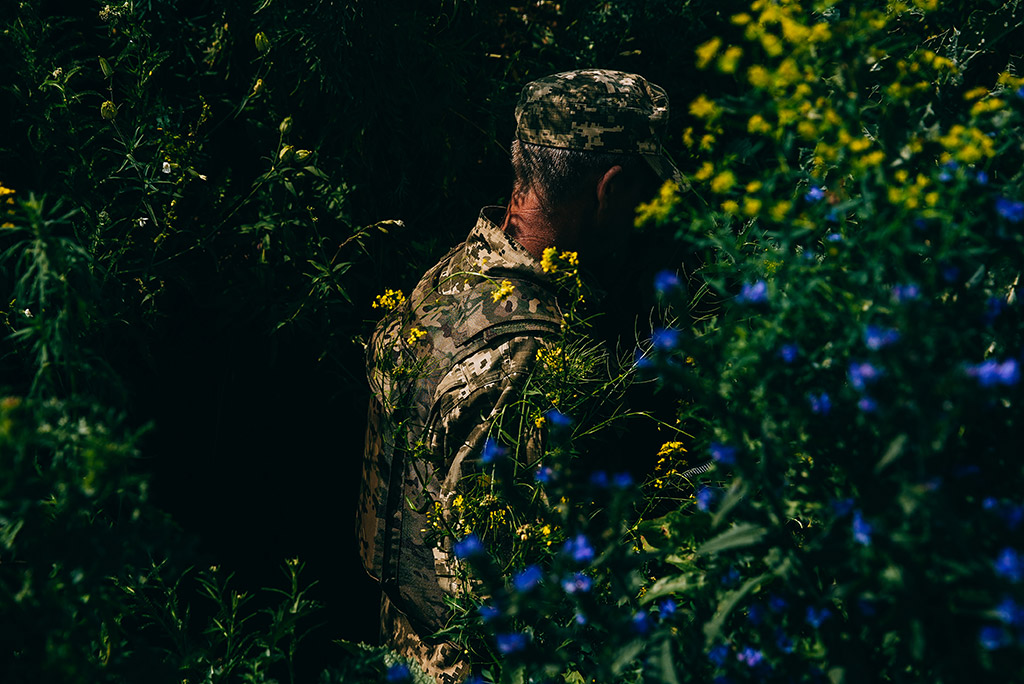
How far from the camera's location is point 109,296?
2.12m

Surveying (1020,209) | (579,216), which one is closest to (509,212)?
(579,216)

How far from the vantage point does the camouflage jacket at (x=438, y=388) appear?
73.0 inches

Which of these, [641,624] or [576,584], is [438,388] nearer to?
[576,584]

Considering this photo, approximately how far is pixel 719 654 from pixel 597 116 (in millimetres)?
1435

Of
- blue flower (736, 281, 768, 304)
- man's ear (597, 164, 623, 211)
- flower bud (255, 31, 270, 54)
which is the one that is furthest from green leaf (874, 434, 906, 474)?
flower bud (255, 31, 270, 54)

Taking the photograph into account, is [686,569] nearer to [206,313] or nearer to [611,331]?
[611,331]

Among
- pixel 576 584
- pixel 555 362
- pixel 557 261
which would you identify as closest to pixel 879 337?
pixel 576 584

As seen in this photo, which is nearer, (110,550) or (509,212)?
(110,550)

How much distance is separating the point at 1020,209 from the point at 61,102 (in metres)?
2.25

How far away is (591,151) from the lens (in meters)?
2.06

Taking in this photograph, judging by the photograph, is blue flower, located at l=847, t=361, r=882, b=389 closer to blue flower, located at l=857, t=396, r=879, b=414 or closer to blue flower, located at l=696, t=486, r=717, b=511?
blue flower, located at l=857, t=396, r=879, b=414

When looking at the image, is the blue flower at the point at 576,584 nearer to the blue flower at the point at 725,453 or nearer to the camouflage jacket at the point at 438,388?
the blue flower at the point at 725,453

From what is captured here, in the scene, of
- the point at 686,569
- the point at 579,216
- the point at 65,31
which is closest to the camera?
the point at 686,569

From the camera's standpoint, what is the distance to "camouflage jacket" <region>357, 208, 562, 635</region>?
185 centimetres
